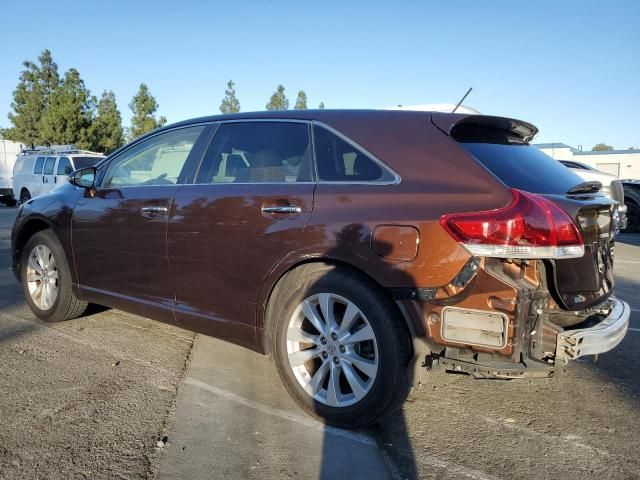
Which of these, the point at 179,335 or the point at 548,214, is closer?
the point at 548,214

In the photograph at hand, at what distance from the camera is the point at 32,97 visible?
38531mm

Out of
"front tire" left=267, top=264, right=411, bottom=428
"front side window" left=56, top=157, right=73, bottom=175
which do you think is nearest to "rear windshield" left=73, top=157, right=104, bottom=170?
"front side window" left=56, top=157, right=73, bottom=175

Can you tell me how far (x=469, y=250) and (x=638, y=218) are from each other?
1262 cm

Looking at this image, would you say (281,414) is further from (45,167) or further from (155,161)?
(45,167)

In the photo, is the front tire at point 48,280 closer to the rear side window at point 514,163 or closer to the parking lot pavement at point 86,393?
the parking lot pavement at point 86,393

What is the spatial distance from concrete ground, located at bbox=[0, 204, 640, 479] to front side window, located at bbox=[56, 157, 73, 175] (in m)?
14.1

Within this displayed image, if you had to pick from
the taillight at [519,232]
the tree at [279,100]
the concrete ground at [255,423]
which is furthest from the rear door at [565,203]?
the tree at [279,100]

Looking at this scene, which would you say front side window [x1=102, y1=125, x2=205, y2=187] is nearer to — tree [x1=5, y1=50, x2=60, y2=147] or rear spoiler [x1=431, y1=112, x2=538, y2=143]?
rear spoiler [x1=431, y1=112, x2=538, y2=143]

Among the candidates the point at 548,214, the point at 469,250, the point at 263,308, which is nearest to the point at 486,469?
the point at 469,250

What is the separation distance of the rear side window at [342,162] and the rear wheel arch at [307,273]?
49 centimetres

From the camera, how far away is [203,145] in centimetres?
372

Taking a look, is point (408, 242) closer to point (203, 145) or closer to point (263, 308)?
point (263, 308)

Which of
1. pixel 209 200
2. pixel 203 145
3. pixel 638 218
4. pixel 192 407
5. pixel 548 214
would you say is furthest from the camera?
pixel 638 218

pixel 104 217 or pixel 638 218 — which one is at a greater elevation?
pixel 638 218
